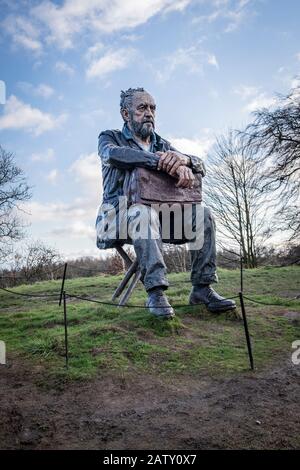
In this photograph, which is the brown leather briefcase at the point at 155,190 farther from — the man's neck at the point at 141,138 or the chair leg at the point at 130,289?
the chair leg at the point at 130,289

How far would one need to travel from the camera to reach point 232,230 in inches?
785

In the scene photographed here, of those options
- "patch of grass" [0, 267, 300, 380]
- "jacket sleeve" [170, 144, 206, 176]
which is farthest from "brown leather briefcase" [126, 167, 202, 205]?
"patch of grass" [0, 267, 300, 380]

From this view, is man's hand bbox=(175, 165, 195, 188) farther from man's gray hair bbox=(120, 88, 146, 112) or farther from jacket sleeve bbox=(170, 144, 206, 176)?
man's gray hair bbox=(120, 88, 146, 112)

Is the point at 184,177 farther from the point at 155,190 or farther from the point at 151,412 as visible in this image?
the point at 151,412

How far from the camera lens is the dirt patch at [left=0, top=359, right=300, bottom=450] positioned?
2.08 m

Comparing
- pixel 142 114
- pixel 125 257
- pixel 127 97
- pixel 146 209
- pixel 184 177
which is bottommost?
pixel 125 257

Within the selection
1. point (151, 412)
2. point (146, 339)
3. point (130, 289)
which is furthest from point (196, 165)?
point (151, 412)

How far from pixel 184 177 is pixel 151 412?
2.42 metres

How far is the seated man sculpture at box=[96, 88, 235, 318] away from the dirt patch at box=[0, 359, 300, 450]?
3.55ft

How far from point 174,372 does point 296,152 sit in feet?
33.7

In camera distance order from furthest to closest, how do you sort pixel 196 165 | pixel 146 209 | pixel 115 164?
pixel 196 165 → pixel 115 164 → pixel 146 209

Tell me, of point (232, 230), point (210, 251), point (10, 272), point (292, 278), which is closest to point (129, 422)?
point (210, 251)

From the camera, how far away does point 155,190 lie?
4.12 meters
